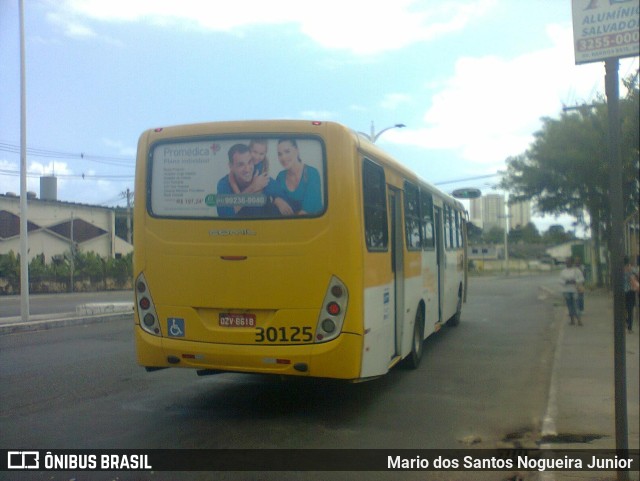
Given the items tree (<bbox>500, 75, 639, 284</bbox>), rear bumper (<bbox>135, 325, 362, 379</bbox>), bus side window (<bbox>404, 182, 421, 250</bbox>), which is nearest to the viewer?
rear bumper (<bbox>135, 325, 362, 379</bbox>)

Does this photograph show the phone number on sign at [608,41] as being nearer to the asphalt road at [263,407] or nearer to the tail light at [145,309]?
the asphalt road at [263,407]

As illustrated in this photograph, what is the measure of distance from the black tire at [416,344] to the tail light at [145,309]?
4.34 meters

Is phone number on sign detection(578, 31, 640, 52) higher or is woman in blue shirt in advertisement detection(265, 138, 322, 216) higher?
phone number on sign detection(578, 31, 640, 52)

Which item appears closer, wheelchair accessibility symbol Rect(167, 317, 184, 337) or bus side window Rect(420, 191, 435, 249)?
wheelchair accessibility symbol Rect(167, 317, 184, 337)

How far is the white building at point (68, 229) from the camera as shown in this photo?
127ft

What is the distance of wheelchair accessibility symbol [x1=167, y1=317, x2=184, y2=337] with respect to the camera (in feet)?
23.2

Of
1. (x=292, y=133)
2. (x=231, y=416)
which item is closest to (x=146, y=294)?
(x=231, y=416)

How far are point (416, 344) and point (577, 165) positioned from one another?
14381 millimetres

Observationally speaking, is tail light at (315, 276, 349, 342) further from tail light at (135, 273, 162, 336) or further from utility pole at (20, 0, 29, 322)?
utility pole at (20, 0, 29, 322)

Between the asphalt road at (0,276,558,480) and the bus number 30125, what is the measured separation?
3.15ft

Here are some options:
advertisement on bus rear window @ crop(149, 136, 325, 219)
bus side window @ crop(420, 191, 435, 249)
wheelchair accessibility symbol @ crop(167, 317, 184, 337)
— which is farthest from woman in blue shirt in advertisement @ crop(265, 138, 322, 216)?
bus side window @ crop(420, 191, 435, 249)

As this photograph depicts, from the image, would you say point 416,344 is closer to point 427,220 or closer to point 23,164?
point 427,220

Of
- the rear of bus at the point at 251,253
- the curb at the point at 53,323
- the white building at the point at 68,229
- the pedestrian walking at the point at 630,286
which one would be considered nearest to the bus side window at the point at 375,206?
the rear of bus at the point at 251,253

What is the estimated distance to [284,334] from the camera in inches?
267
